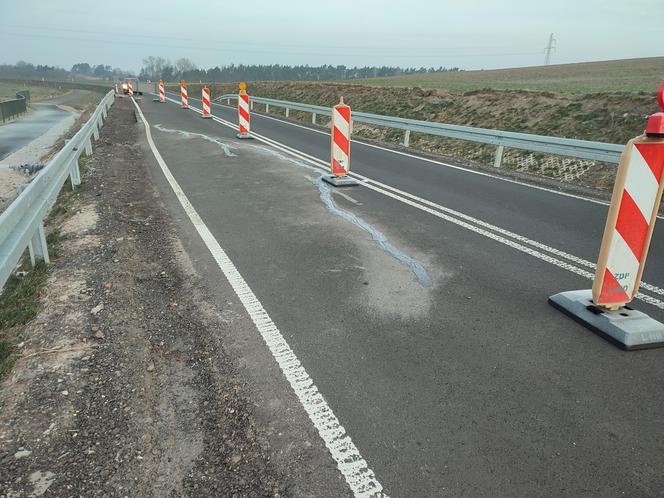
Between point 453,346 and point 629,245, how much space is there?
1.68 m

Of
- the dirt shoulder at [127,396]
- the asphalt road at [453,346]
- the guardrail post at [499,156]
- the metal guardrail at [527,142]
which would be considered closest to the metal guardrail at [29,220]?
the dirt shoulder at [127,396]

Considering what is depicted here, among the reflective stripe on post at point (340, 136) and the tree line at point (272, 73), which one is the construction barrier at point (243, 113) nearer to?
the reflective stripe on post at point (340, 136)

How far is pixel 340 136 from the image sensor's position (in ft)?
29.4

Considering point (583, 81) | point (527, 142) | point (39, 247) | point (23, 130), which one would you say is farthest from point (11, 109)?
point (583, 81)

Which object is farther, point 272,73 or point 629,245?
point 272,73

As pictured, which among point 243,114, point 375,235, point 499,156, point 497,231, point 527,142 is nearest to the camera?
point 375,235

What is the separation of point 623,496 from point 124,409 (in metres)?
2.74

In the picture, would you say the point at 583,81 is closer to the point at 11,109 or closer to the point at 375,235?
the point at 375,235

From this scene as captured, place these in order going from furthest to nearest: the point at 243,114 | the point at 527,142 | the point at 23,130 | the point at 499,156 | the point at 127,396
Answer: the point at 23,130, the point at 243,114, the point at 499,156, the point at 527,142, the point at 127,396

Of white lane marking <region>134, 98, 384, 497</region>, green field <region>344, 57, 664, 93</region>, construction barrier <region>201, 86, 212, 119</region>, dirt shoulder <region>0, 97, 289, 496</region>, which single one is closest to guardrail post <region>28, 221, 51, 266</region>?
dirt shoulder <region>0, 97, 289, 496</region>

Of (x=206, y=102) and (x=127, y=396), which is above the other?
A: (x=206, y=102)

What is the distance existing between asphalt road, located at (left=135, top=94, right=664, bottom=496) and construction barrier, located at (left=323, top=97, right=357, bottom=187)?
5.30ft

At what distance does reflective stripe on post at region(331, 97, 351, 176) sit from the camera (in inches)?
350

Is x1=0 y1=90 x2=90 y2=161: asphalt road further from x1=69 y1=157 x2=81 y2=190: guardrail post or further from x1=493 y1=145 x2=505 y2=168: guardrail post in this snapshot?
x1=493 y1=145 x2=505 y2=168: guardrail post
